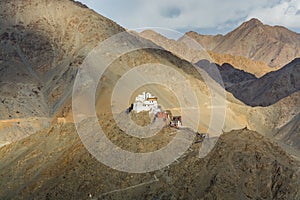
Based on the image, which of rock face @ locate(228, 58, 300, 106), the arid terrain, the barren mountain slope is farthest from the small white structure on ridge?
rock face @ locate(228, 58, 300, 106)

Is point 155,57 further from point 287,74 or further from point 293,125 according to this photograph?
point 287,74

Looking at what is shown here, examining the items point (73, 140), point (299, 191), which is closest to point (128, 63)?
point (73, 140)

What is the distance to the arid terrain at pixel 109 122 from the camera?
127ft

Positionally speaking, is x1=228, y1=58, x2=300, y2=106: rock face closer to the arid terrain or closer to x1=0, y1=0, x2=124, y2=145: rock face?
the arid terrain

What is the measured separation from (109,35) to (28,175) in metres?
78.2

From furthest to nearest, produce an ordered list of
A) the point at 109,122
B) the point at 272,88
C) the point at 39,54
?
1. the point at 272,88
2. the point at 39,54
3. the point at 109,122

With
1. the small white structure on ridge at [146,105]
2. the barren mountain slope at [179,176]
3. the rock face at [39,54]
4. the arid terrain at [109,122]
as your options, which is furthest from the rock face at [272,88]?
the barren mountain slope at [179,176]

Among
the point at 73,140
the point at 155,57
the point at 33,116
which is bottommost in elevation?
the point at 33,116

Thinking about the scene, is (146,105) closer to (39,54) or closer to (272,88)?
(39,54)

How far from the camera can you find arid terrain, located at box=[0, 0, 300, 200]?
38.8m

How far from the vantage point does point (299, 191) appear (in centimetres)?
3684

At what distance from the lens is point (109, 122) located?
50.0 metres

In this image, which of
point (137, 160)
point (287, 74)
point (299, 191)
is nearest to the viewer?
point (299, 191)

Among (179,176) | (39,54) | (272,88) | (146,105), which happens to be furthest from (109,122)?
(272,88)
